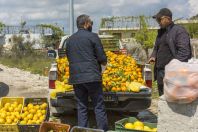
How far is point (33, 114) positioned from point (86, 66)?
1.38 meters

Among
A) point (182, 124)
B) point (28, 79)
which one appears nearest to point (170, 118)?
point (182, 124)

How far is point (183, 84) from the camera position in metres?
5.51

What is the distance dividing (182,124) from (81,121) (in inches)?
95.0

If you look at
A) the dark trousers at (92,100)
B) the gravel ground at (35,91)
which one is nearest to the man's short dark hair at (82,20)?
the dark trousers at (92,100)

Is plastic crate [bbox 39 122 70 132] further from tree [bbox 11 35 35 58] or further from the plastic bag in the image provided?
tree [bbox 11 35 35 58]

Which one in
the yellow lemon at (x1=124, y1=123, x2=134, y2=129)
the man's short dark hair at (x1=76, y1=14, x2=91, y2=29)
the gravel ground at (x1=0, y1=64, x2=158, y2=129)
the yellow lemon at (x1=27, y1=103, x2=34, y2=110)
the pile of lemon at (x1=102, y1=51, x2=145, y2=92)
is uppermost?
the man's short dark hair at (x1=76, y1=14, x2=91, y2=29)

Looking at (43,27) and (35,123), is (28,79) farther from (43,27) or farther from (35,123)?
(43,27)

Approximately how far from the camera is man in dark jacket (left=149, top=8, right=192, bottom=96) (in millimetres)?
7184

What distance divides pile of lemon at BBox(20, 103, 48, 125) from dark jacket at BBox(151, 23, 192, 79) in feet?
8.27

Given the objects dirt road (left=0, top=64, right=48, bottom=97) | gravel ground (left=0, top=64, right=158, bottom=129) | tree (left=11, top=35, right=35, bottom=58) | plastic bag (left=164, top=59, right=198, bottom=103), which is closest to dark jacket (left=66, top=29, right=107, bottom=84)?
plastic bag (left=164, top=59, right=198, bottom=103)

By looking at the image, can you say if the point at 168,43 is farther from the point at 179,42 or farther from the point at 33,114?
the point at 33,114

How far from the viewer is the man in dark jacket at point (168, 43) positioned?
283 inches

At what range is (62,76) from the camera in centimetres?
952

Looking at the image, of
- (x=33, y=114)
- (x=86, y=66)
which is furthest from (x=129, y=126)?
(x=33, y=114)
